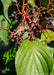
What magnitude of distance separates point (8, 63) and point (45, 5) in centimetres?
45

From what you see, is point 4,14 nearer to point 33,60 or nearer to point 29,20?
point 29,20

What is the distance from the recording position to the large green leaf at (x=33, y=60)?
545 millimetres

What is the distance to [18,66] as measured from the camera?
21.3 inches

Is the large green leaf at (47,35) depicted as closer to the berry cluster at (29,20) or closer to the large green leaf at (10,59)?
the berry cluster at (29,20)

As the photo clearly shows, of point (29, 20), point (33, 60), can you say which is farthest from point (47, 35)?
point (33, 60)

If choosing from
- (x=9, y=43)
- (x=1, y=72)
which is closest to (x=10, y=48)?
(x=9, y=43)

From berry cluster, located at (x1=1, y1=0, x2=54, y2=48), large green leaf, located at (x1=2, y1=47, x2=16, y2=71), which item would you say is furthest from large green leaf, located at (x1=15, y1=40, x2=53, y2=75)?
large green leaf, located at (x1=2, y1=47, x2=16, y2=71)

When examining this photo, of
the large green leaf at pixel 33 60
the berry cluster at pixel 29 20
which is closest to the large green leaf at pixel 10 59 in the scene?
the berry cluster at pixel 29 20

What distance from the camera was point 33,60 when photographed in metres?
0.58

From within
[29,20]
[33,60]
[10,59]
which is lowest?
[10,59]

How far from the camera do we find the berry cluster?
71 cm

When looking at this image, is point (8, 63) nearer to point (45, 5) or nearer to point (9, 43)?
point (9, 43)

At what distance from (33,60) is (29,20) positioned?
0.24m

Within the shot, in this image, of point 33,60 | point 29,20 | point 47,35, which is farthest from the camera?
point 47,35
